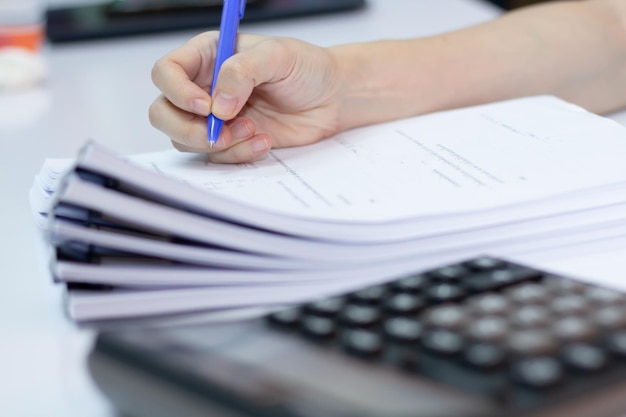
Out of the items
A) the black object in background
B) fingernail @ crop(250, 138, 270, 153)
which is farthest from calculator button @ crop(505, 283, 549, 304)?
the black object in background

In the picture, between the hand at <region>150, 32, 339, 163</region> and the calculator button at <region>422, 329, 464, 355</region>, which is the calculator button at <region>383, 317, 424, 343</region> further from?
the hand at <region>150, 32, 339, 163</region>

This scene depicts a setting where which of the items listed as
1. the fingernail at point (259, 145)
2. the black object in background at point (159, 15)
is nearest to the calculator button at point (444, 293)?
the fingernail at point (259, 145)

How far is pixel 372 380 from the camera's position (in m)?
0.44

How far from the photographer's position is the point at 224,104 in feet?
2.44

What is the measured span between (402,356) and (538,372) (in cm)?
7

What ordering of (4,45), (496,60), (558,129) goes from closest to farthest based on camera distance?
(558,129)
(496,60)
(4,45)

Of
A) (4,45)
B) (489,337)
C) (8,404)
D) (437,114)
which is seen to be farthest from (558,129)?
(4,45)

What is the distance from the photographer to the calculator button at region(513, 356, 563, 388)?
41 centimetres

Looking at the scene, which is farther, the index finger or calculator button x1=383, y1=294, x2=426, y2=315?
the index finger

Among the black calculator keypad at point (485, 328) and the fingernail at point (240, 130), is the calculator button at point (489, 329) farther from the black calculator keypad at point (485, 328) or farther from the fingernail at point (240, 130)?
the fingernail at point (240, 130)

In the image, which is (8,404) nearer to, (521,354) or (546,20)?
(521,354)

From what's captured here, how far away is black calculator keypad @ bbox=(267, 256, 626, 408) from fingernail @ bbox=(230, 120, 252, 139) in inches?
10.4

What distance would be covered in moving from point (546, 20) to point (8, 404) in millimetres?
701

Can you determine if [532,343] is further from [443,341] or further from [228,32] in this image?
[228,32]
